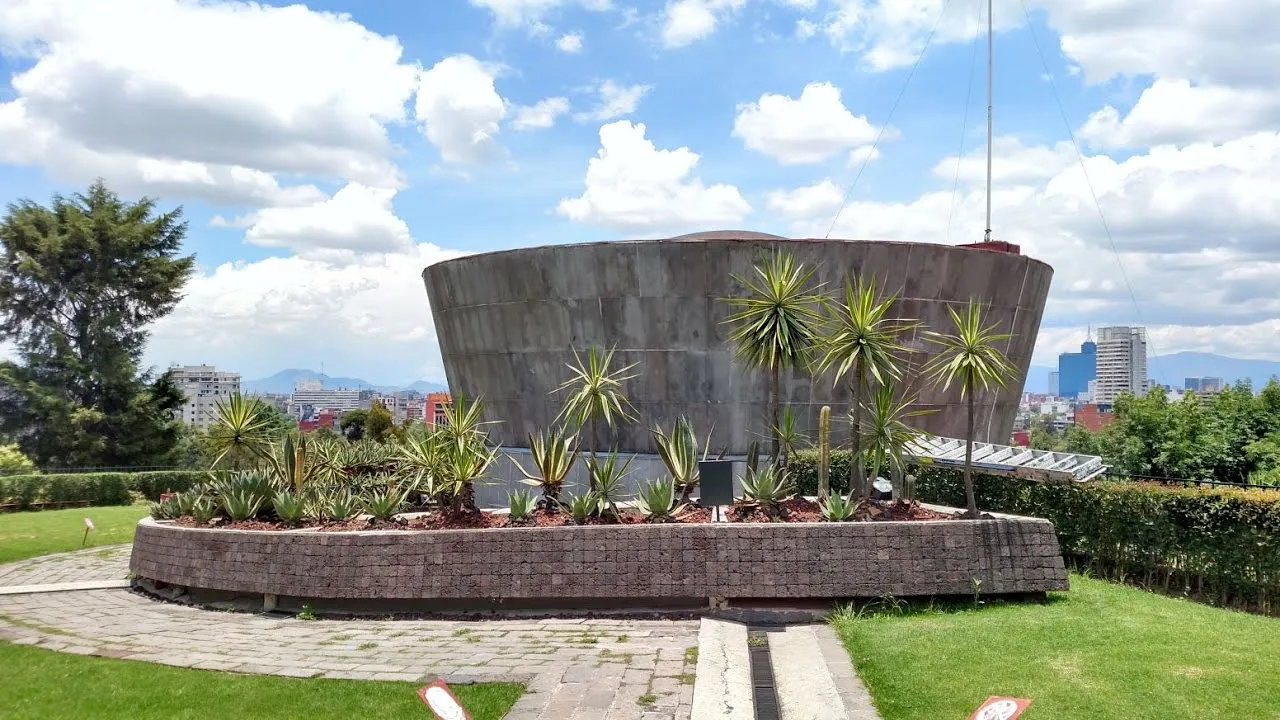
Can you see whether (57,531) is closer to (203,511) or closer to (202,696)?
(203,511)

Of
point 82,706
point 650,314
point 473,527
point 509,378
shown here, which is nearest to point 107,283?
point 509,378

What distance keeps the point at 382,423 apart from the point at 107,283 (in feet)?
44.4

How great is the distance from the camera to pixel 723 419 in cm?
1894

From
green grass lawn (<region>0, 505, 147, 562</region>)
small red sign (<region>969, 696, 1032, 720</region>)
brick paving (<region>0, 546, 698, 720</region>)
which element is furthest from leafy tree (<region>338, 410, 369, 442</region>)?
small red sign (<region>969, 696, 1032, 720</region>)

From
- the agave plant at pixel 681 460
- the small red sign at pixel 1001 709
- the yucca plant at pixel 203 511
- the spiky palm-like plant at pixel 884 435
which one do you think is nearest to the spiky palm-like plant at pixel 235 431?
the yucca plant at pixel 203 511

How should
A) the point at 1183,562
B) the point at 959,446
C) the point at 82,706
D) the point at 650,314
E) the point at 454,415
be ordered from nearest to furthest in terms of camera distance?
the point at 82,706, the point at 1183,562, the point at 454,415, the point at 959,446, the point at 650,314

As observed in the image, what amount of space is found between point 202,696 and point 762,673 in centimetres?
486

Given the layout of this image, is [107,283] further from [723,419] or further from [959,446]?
[959,446]

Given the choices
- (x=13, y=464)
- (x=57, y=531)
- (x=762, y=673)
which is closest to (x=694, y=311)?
(x=762, y=673)

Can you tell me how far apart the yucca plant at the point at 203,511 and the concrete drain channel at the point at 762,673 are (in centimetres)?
889

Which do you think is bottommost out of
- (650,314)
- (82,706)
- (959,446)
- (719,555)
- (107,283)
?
(82,706)

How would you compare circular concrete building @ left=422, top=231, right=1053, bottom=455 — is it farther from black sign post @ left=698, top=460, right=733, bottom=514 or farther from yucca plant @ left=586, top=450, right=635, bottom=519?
black sign post @ left=698, top=460, right=733, bottom=514

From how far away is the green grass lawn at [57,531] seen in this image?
18672 mm

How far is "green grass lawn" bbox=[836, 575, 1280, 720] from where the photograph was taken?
6426 mm
